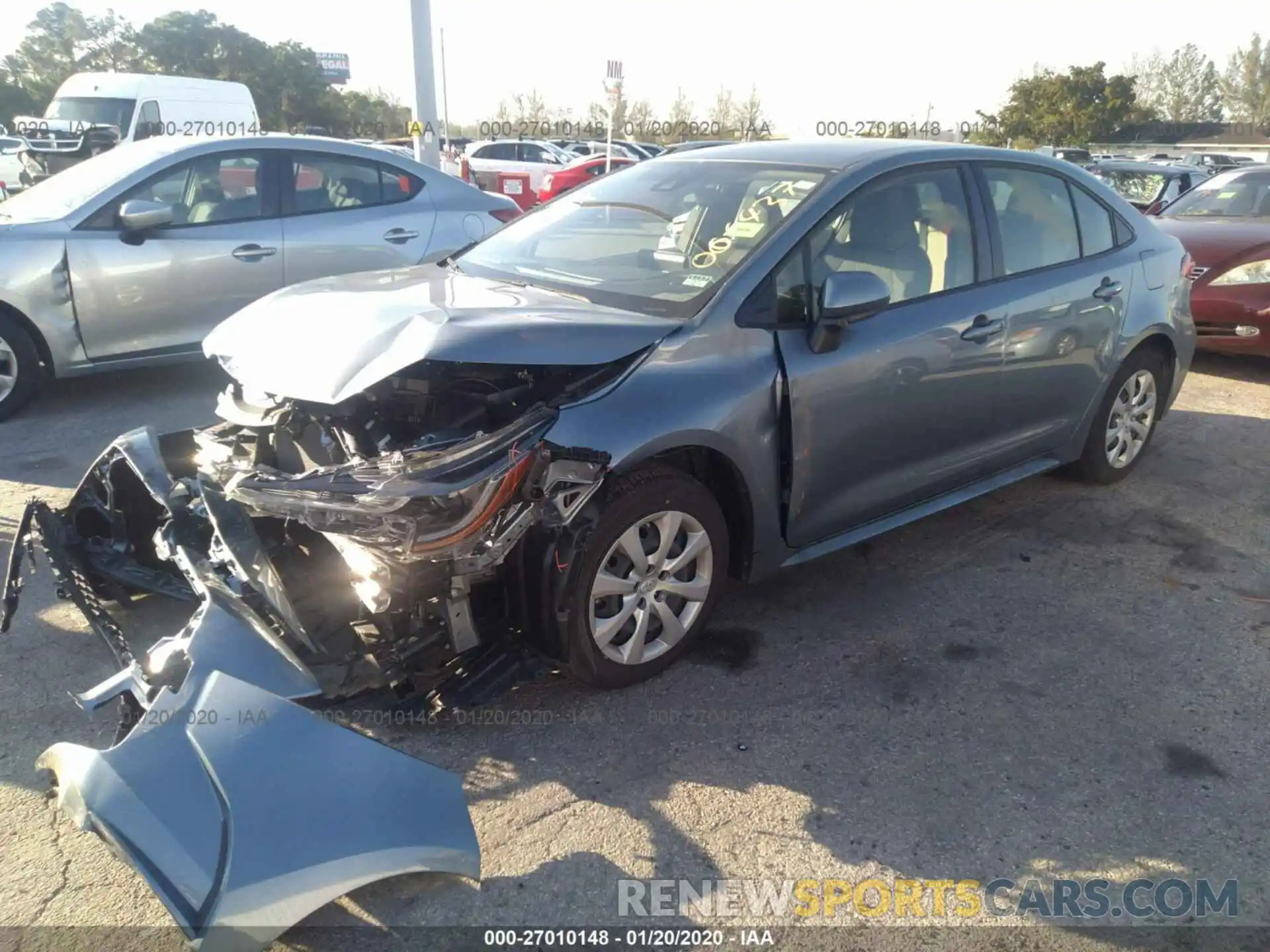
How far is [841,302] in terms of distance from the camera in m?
3.31

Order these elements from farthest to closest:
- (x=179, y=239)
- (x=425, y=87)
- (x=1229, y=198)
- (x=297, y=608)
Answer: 1. (x=425, y=87)
2. (x=1229, y=198)
3. (x=179, y=239)
4. (x=297, y=608)

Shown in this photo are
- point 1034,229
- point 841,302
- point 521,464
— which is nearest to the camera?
point 521,464

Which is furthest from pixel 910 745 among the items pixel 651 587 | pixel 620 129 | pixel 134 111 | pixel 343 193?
pixel 620 129

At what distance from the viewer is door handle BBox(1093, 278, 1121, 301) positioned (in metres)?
4.57

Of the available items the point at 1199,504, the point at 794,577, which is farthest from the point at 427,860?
the point at 1199,504

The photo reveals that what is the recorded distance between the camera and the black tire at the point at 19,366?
228 inches

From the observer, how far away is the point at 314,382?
2867mm

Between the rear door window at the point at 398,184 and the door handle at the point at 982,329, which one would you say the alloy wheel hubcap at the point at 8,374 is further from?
the door handle at the point at 982,329

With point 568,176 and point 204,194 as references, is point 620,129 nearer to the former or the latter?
point 568,176

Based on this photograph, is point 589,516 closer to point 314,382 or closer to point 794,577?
point 314,382

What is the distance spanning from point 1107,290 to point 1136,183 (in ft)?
28.9

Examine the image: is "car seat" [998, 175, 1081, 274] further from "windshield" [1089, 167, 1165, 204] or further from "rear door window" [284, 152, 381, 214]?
"windshield" [1089, 167, 1165, 204]

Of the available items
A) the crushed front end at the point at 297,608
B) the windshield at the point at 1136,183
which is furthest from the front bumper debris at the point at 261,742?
the windshield at the point at 1136,183

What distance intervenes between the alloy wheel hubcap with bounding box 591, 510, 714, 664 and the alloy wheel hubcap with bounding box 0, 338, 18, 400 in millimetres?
4696
